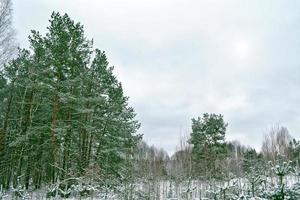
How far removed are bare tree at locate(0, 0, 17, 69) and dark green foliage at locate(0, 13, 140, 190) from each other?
3818 mm

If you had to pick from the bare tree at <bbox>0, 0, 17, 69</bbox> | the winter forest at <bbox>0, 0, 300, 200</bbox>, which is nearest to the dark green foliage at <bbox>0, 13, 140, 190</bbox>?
the winter forest at <bbox>0, 0, 300, 200</bbox>

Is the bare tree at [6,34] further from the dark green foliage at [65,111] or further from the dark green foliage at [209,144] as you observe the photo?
the dark green foliage at [209,144]

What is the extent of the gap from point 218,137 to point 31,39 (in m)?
21.4

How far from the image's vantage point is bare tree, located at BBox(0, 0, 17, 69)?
15375 millimetres

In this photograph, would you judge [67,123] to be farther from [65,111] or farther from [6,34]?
[6,34]

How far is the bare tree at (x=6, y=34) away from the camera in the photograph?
50.4 feet

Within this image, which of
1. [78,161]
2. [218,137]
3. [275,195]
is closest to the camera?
[275,195]

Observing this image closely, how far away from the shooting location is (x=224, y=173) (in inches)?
1240

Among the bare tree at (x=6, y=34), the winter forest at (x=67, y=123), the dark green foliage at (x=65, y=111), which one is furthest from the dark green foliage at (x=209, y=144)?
the bare tree at (x=6, y=34)

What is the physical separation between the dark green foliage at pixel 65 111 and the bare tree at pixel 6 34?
150 inches

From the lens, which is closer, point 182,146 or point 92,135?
Answer: point 92,135

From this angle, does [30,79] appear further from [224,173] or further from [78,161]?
[224,173]

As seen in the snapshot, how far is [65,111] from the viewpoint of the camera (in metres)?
22.1

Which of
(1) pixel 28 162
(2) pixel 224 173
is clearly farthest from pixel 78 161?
(2) pixel 224 173
